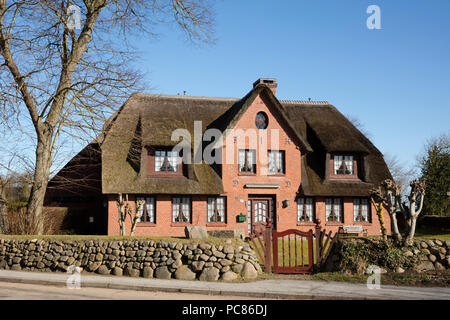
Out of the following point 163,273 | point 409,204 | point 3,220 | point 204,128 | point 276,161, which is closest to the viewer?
point 163,273

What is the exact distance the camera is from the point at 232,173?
26.9 meters

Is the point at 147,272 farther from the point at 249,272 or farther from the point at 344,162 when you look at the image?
the point at 344,162

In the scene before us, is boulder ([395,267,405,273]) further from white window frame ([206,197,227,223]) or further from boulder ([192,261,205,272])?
white window frame ([206,197,227,223])

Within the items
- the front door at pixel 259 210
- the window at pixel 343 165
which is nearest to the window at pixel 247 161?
the front door at pixel 259 210

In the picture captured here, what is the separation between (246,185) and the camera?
26859 mm

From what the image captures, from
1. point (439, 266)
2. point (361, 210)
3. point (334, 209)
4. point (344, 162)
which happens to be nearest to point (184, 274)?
point (439, 266)

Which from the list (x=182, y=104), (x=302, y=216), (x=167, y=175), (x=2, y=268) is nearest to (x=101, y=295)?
(x=2, y=268)

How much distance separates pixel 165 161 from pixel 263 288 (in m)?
15.6

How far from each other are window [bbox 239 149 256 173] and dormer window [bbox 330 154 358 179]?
194 inches

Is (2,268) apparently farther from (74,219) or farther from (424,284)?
(424,284)

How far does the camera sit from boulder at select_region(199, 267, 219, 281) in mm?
13742

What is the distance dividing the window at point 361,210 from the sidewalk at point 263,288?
52.2ft

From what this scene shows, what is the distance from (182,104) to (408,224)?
1844 cm
